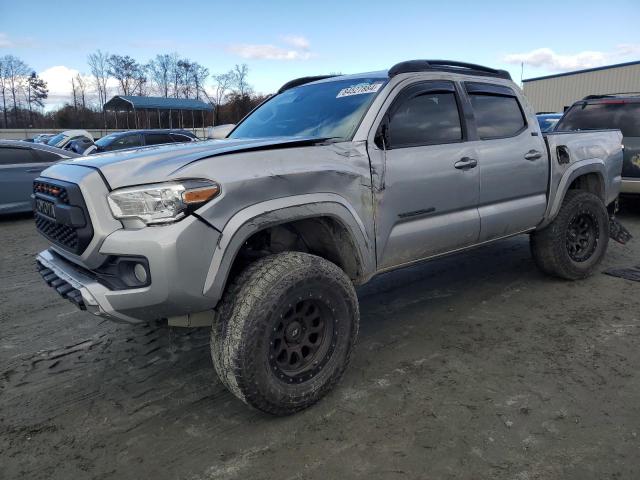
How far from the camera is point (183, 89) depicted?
60.9m

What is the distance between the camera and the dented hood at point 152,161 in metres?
2.44

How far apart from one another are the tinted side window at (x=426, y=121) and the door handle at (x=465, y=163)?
171 mm

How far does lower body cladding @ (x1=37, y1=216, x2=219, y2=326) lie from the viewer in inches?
92.3

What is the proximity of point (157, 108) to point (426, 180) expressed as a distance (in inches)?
1542

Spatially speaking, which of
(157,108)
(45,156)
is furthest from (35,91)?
(45,156)

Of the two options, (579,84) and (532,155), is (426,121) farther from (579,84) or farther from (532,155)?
(579,84)

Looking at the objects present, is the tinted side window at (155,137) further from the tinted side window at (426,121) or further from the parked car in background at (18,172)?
the tinted side window at (426,121)

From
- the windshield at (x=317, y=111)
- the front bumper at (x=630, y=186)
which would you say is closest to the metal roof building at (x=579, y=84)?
the front bumper at (x=630, y=186)

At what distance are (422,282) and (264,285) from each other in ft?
9.29

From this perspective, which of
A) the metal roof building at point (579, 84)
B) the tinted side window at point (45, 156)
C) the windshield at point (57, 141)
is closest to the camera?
the tinted side window at point (45, 156)

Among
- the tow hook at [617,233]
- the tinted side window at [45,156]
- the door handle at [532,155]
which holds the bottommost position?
the tow hook at [617,233]

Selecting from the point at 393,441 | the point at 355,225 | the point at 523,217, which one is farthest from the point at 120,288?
the point at 523,217

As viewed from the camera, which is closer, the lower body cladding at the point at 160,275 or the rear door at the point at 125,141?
the lower body cladding at the point at 160,275

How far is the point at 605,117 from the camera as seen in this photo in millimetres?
7938
